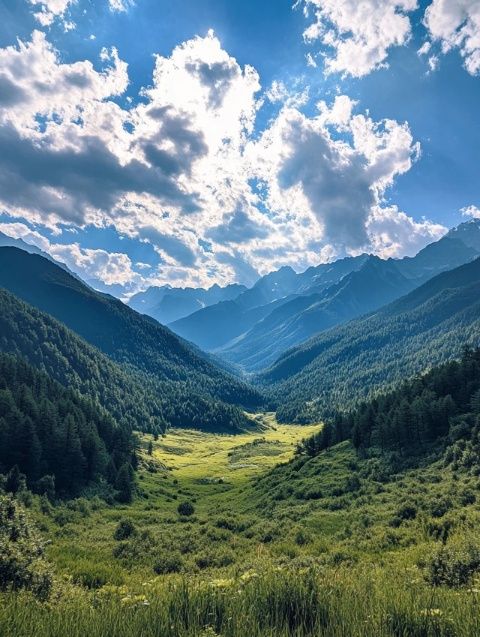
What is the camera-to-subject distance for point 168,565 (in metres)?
31.8

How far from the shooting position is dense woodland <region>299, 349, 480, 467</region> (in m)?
67.2

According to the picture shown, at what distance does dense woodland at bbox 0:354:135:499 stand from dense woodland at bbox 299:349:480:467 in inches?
2242

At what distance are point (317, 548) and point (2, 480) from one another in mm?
61896

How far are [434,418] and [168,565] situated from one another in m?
63.4

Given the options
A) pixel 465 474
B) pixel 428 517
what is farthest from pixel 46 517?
pixel 465 474

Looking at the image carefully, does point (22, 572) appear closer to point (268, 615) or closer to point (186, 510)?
point (268, 615)

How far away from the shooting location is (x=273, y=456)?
184250 mm

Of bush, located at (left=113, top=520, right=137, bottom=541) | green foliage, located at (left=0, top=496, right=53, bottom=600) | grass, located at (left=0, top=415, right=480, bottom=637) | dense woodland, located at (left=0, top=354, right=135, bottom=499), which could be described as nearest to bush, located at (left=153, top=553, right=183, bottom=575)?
grass, located at (left=0, top=415, right=480, bottom=637)

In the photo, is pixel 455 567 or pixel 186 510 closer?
pixel 455 567

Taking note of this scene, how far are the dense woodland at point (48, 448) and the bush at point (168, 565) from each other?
51.2m

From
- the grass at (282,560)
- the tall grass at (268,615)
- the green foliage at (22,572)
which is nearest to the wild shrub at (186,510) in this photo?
the grass at (282,560)

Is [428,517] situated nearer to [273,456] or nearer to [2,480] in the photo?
[2,480]

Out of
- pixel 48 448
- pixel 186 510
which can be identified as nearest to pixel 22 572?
pixel 186 510

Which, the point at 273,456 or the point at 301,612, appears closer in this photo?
the point at 301,612
